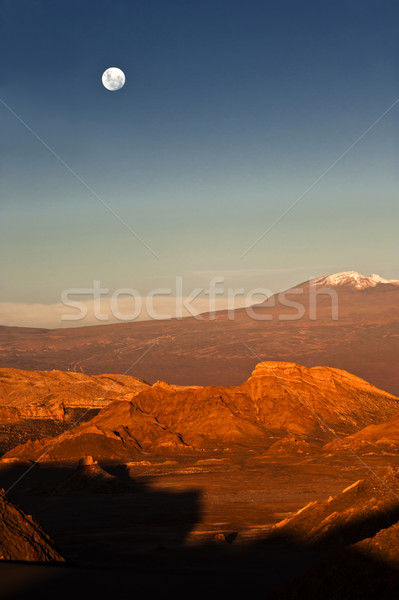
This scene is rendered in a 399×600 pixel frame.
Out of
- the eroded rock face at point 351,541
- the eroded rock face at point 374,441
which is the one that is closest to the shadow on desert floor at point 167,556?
the eroded rock face at point 351,541

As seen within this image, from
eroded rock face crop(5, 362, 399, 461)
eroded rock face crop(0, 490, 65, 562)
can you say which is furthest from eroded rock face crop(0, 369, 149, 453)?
eroded rock face crop(0, 490, 65, 562)

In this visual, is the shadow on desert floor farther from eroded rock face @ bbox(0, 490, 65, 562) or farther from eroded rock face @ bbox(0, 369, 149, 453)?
eroded rock face @ bbox(0, 369, 149, 453)

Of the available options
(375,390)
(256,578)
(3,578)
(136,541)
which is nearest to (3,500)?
(3,578)

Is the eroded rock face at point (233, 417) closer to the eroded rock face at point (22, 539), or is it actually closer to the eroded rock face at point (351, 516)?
the eroded rock face at point (351, 516)

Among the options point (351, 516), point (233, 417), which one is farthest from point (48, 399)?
point (351, 516)

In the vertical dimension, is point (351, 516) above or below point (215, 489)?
above

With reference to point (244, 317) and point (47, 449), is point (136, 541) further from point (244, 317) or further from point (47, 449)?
point (244, 317)

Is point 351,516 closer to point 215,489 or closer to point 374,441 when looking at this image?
point 215,489
